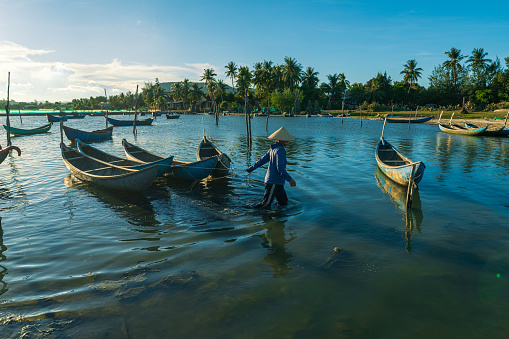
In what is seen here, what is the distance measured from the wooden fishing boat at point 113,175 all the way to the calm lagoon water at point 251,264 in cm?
47

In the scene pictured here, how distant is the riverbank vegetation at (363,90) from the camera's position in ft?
193

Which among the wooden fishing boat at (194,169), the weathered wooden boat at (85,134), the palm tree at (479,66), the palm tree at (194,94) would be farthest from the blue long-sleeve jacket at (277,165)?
the palm tree at (194,94)

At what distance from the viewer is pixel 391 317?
4.17m

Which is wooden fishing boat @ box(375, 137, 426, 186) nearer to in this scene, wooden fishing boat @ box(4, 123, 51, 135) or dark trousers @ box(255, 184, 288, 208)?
dark trousers @ box(255, 184, 288, 208)

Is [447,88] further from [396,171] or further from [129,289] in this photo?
[129,289]

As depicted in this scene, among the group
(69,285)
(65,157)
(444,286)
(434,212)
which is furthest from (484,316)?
(65,157)

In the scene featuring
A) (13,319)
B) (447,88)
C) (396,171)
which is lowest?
(13,319)

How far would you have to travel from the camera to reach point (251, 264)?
5668 mm

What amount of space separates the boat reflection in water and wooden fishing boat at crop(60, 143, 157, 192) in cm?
763

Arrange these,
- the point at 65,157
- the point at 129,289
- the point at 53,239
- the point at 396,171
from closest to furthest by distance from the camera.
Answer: the point at 129,289 < the point at 53,239 < the point at 396,171 < the point at 65,157

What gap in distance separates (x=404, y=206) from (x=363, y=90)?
3126 inches

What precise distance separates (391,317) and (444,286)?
1513 mm

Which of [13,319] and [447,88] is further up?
[447,88]

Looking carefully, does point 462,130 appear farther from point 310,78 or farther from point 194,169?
point 310,78
